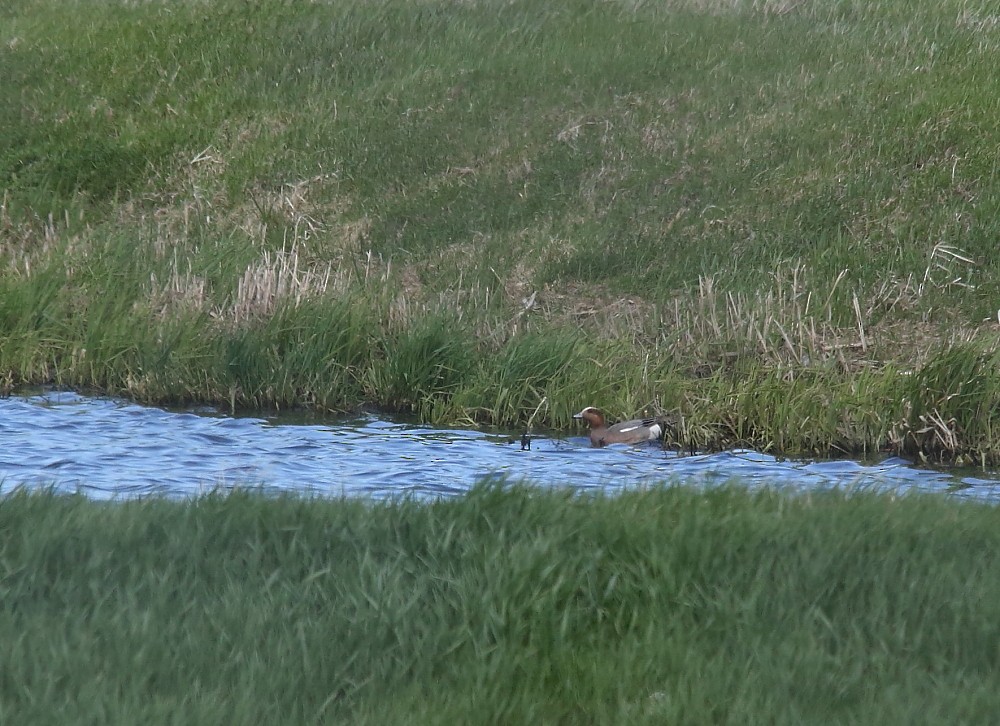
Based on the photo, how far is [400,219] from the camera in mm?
18141

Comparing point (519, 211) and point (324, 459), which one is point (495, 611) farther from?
point (519, 211)

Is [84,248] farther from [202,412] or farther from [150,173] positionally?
[150,173]

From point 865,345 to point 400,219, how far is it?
8.29 meters

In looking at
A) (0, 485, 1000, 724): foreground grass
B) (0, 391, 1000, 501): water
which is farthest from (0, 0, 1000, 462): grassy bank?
(0, 485, 1000, 724): foreground grass

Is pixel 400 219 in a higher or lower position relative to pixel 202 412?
higher

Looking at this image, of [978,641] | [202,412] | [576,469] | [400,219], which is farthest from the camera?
[400,219]

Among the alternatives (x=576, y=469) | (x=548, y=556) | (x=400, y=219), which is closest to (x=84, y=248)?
(x=400, y=219)

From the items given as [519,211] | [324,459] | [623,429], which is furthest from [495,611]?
[519,211]

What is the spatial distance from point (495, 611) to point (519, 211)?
1331cm

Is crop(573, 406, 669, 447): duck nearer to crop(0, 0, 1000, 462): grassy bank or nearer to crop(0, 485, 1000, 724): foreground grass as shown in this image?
crop(0, 0, 1000, 462): grassy bank

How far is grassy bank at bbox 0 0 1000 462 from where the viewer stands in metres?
11.5

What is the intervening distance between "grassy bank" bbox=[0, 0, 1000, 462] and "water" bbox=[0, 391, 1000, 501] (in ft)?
1.83

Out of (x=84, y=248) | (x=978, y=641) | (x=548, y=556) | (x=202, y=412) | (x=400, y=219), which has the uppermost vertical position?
(x=400, y=219)

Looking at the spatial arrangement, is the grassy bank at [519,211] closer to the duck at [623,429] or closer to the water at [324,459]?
the duck at [623,429]
